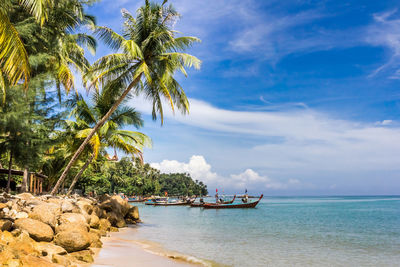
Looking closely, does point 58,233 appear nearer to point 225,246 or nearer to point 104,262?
point 104,262

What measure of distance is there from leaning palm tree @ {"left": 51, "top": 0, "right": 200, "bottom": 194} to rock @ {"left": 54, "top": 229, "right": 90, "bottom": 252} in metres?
5.96

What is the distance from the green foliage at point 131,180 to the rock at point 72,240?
19.4 m

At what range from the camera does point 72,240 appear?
Answer: 331 inches

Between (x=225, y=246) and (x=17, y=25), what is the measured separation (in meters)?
12.3

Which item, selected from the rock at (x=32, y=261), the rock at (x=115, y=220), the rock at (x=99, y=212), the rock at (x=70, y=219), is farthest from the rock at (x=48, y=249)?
the rock at (x=115, y=220)

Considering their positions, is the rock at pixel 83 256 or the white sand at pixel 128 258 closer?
the rock at pixel 83 256

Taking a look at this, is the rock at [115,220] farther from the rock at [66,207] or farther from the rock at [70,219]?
the rock at [70,219]

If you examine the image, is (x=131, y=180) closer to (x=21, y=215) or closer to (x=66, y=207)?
(x=66, y=207)

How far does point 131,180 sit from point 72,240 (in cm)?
7078

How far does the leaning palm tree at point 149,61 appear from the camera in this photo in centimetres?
1396

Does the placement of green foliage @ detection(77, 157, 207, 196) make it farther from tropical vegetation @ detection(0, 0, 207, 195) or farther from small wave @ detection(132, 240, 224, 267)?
small wave @ detection(132, 240, 224, 267)

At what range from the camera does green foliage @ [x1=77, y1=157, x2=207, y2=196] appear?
3417cm

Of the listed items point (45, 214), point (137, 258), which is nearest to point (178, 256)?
point (137, 258)

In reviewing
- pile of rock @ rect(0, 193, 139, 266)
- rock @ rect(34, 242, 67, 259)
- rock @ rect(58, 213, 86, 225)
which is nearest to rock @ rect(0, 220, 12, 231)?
pile of rock @ rect(0, 193, 139, 266)
